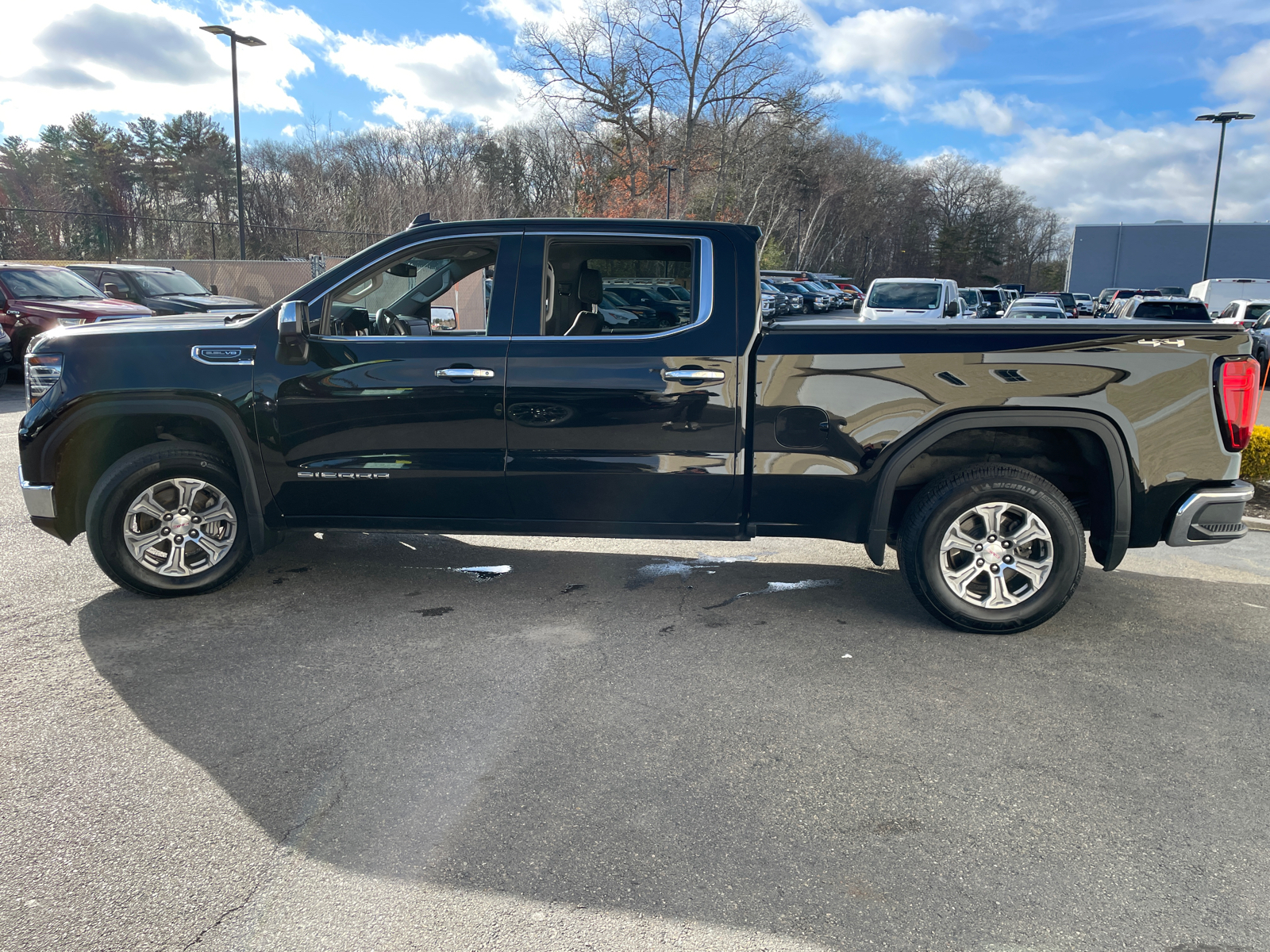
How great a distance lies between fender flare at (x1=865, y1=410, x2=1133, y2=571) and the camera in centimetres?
427

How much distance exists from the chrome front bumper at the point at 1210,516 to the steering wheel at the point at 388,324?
4010 millimetres

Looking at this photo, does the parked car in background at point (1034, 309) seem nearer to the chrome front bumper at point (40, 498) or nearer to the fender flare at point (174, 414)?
the fender flare at point (174, 414)

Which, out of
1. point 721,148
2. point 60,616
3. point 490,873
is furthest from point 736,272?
point 721,148

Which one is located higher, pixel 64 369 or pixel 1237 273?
pixel 1237 273

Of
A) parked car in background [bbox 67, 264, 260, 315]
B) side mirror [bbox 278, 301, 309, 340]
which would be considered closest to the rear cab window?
side mirror [bbox 278, 301, 309, 340]

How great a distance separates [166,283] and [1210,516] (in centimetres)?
1758

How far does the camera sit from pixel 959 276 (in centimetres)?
9856

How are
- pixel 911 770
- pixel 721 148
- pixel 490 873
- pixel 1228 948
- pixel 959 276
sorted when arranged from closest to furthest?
pixel 1228 948 < pixel 490 873 < pixel 911 770 < pixel 721 148 < pixel 959 276

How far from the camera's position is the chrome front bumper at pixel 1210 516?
4309mm

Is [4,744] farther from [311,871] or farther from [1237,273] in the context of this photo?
[1237,273]

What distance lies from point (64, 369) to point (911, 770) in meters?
4.47

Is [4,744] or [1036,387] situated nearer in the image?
[4,744]

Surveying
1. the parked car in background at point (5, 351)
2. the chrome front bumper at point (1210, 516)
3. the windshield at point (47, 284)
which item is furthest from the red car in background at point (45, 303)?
the chrome front bumper at point (1210, 516)

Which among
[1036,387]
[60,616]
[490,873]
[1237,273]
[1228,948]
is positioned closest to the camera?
[1228,948]
